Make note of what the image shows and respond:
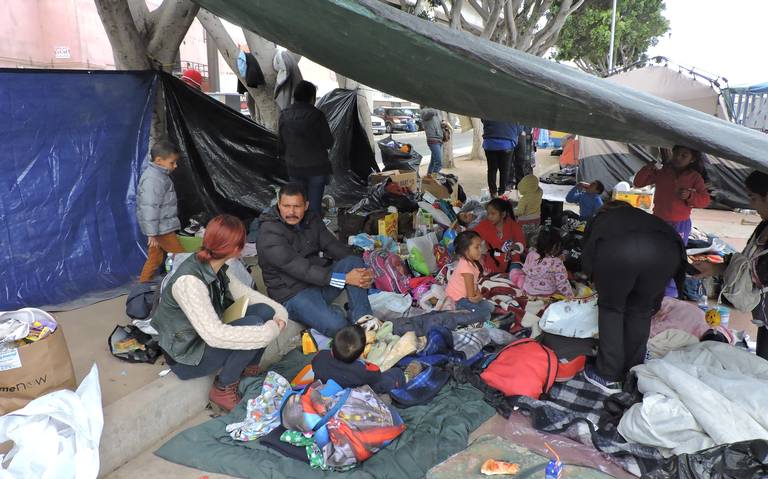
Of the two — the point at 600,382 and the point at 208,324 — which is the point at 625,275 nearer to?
the point at 600,382

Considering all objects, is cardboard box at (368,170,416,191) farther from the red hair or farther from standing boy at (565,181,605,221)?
the red hair

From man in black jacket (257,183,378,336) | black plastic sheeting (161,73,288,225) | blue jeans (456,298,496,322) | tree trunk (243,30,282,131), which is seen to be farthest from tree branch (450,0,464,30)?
man in black jacket (257,183,378,336)

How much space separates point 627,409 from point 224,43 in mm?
6382

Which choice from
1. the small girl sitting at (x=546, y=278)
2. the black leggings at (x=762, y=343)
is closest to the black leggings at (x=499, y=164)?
the small girl sitting at (x=546, y=278)

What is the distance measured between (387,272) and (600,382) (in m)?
2.09

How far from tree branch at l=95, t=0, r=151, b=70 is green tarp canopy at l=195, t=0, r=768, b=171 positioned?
2622 millimetres

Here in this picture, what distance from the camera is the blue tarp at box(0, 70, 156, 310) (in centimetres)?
383

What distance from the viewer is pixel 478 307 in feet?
13.5

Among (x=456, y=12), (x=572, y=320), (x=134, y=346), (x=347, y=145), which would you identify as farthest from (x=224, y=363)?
(x=456, y=12)

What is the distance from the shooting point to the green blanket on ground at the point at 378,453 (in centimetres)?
257

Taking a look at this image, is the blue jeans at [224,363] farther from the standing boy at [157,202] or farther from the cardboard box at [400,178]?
the cardboard box at [400,178]

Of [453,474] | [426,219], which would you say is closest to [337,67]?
[453,474]

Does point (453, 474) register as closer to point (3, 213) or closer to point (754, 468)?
point (754, 468)

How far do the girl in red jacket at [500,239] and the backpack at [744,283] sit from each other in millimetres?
2225
